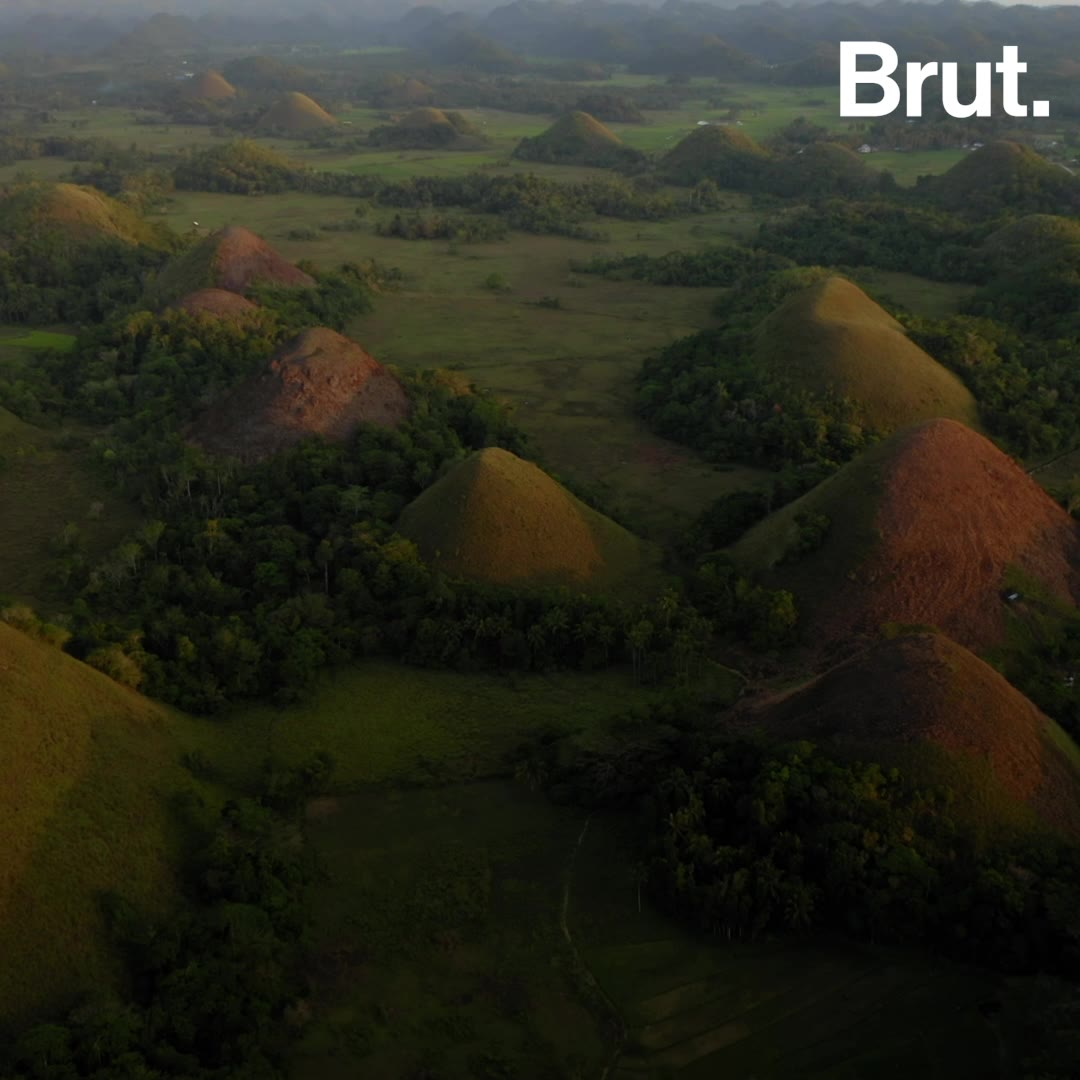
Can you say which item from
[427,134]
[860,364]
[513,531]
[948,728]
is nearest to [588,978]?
[948,728]

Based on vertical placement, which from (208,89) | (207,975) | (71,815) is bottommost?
(207,975)

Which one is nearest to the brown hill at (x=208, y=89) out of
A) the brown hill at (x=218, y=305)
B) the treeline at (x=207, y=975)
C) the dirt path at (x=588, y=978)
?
the brown hill at (x=218, y=305)

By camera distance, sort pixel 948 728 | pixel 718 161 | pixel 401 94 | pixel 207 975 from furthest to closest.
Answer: pixel 401 94, pixel 718 161, pixel 948 728, pixel 207 975

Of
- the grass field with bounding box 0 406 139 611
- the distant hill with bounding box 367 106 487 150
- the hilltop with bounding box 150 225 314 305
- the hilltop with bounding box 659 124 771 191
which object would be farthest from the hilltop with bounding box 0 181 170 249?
the distant hill with bounding box 367 106 487 150

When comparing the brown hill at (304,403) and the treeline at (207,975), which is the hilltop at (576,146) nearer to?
the brown hill at (304,403)

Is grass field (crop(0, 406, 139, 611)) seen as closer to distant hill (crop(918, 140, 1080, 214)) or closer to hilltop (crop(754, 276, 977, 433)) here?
hilltop (crop(754, 276, 977, 433))

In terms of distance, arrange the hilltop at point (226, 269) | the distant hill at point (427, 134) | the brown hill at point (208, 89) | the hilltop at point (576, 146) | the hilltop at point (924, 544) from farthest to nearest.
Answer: the brown hill at point (208, 89) → the distant hill at point (427, 134) → the hilltop at point (576, 146) → the hilltop at point (226, 269) → the hilltop at point (924, 544)

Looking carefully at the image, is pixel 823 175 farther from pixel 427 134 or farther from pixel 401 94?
pixel 401 94
